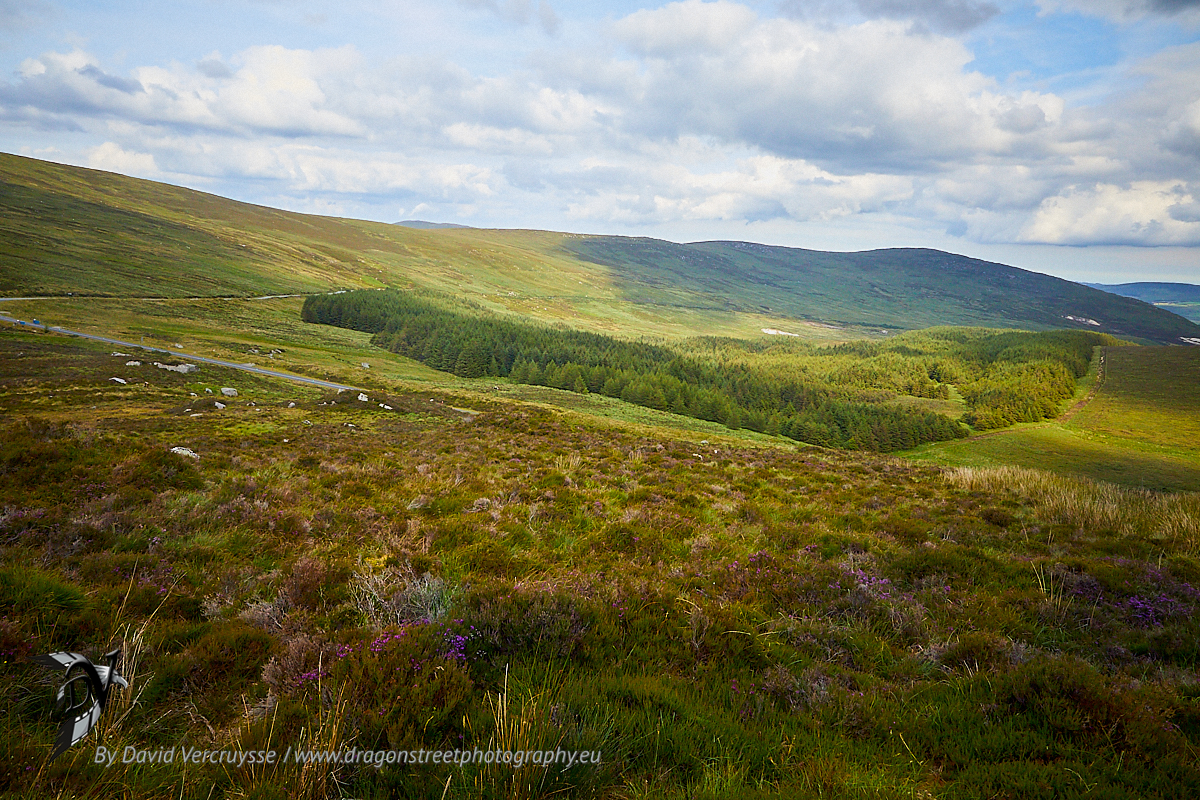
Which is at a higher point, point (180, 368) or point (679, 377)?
point (180, 368)

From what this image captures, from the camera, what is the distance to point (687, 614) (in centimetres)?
547

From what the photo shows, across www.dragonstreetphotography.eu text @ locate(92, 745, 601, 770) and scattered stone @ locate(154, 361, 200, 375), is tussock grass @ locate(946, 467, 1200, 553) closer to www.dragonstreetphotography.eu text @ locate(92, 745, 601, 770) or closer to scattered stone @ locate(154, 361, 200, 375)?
www.dragonstreetphotography.eu text @ locate(92, 745, 601, 770)

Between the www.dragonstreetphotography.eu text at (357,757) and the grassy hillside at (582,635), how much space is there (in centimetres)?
6

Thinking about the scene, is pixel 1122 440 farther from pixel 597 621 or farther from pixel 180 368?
pixel 180 368

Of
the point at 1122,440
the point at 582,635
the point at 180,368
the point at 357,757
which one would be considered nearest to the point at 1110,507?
the point at 582,635

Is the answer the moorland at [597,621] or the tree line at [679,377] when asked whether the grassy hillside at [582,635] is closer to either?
the moorland at [597,621]

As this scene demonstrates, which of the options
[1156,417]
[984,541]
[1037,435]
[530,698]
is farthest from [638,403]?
[1156,417]

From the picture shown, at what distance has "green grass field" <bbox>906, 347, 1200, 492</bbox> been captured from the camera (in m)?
67.7

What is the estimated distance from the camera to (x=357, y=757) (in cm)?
299

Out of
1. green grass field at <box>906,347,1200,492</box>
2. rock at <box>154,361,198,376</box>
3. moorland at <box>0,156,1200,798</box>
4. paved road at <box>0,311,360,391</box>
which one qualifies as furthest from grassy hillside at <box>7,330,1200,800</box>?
green grass field at <box>906,347,1200,492</box>

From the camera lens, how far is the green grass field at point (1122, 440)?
222ft

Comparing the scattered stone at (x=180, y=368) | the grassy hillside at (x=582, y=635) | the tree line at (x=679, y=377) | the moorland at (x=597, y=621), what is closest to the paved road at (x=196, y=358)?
the scattered stone at (x=180, y=368)

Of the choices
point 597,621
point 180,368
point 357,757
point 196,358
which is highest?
point 357,757

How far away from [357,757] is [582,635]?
2148mm
